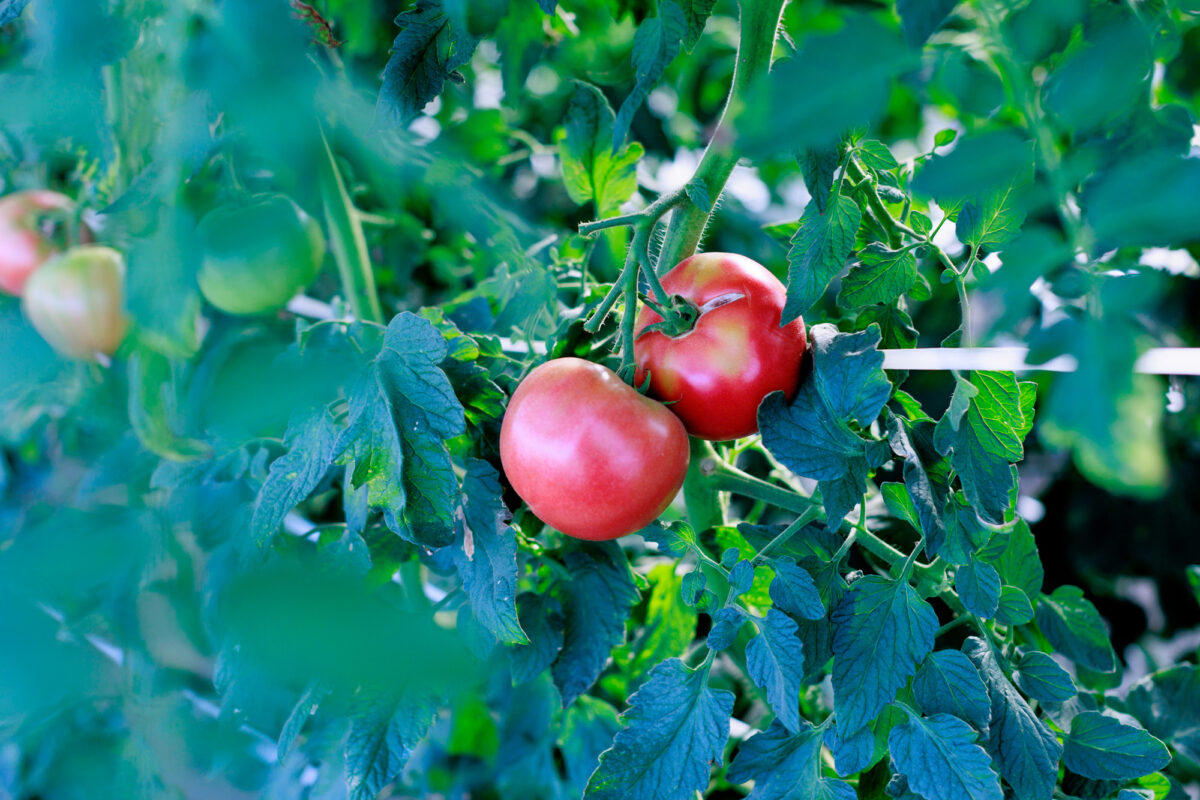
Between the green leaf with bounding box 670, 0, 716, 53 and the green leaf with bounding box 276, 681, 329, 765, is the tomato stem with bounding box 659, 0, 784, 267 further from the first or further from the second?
the green leaf with bounding box 276, 681, 329, 765

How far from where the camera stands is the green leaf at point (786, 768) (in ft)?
1.21

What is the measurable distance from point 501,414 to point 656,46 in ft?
0.66

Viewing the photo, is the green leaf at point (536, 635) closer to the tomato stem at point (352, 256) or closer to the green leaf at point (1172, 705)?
the tomato stem at point (352, 256)

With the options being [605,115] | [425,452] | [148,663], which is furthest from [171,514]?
[605,115]

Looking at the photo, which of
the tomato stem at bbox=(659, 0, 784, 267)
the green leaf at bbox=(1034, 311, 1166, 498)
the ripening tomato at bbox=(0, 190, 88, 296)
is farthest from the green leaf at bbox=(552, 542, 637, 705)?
the ripening tomato at bbox=(0, 190, 88, 296)

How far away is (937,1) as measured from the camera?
0.21m

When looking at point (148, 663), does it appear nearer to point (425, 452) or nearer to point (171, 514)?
A: point (171, 514)

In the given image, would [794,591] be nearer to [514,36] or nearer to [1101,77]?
[1101,77]

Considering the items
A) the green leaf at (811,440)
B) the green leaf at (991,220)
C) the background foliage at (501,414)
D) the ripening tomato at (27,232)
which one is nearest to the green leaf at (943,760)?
the background foliage at (501,414)

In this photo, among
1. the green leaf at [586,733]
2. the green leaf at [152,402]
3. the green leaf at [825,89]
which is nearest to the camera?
the green leaf at [825,89]

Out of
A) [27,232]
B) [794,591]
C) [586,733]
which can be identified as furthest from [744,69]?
[27,232]

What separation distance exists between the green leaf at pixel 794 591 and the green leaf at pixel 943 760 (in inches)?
2.5

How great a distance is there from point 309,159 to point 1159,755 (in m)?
0.44

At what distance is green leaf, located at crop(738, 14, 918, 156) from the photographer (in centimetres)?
14
